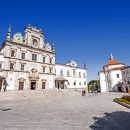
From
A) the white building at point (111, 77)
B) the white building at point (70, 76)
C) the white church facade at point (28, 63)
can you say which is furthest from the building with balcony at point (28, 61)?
the white building at point (111, 77)

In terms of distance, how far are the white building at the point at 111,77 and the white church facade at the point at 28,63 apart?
62.9 ft

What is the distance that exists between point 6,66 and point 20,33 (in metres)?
10.8

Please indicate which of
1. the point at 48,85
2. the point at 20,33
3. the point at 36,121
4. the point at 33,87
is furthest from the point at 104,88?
the point at 36,121

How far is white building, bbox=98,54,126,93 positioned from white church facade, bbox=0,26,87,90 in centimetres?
1919

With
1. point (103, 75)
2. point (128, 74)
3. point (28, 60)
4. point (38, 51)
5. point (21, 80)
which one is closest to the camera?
point (21, 80)

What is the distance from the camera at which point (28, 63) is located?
37812 mm

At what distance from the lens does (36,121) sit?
31.8ft

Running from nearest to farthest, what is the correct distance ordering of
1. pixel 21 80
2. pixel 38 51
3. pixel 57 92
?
pixel 57 92, pixel 21 80, pixel 38 51

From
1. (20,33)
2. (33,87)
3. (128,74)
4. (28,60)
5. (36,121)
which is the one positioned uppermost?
(20,33)

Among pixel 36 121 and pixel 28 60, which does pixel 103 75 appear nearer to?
pixel 28 60

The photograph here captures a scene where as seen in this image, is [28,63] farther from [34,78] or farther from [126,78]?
[126,78]

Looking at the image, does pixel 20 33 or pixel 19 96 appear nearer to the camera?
pixel 19 96

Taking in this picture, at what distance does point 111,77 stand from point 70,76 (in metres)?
16.9

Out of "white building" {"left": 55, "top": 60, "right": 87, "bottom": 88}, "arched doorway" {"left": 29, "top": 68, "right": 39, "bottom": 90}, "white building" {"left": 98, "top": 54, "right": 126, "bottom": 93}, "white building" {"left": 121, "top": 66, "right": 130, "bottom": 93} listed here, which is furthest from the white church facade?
"white building" {"left": 121, "top": 66, "right": 130, "bottom": 93}
